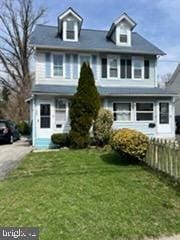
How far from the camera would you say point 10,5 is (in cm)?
4431

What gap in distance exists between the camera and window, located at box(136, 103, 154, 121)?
21.9m

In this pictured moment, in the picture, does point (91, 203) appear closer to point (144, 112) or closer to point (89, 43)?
point (144, 112)

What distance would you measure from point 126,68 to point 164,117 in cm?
424

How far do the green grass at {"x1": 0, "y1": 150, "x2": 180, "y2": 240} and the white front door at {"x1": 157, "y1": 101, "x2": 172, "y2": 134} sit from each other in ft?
37.5

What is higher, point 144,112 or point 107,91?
point 107,91

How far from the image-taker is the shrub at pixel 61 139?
715 inches

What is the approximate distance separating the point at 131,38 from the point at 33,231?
72.6 feet

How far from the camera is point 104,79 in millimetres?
22625

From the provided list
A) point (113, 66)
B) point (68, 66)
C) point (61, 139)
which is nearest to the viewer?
point (61, 139)

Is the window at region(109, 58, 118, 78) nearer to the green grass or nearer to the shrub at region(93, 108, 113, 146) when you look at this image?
the shrub at region(93, 108, 113, 146)

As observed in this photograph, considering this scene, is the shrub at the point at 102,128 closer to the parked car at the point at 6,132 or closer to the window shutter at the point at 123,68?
the window shutter at the point at 123,68

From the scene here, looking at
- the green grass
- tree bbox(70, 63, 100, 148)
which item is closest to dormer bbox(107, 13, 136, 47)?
tree bbox(70, 63, 100, 148)

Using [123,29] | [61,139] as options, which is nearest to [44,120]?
[61,139]

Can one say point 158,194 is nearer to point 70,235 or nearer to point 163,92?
point 70,235
